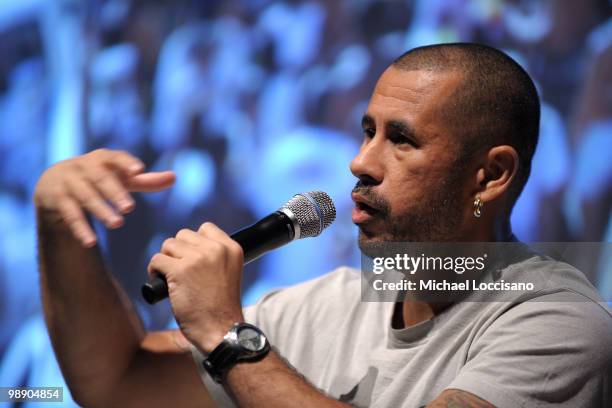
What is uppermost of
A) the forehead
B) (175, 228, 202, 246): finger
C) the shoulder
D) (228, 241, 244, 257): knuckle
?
the forehead

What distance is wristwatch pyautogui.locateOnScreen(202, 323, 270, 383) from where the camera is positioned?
106 cm

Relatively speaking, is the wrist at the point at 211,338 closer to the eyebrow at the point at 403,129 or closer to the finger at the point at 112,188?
the finger at the point at 112,188

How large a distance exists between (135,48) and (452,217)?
130 cm

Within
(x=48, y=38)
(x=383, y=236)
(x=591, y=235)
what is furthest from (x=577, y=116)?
(x=48, y=38)

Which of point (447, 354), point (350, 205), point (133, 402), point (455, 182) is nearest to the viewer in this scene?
point (447, 354)

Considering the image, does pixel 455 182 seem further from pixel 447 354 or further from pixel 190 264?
pixel 190 264

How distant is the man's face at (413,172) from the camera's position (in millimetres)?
1283

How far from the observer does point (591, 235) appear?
6.39ft

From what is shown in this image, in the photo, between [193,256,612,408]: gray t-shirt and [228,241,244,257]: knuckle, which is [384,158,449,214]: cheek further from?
[228,241,244,257]: knuckle

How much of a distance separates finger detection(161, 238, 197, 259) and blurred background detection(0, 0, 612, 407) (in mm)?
1025

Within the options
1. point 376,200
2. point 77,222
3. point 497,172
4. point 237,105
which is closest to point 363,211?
point 376,200

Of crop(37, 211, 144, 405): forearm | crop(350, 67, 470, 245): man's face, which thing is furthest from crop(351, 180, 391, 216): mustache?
crop(37, 211, 144, 405): forearm

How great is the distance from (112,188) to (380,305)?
568mm

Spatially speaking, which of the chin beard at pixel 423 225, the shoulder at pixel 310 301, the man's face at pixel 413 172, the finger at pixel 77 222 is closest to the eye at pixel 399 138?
the man's face at pixel 413 172
